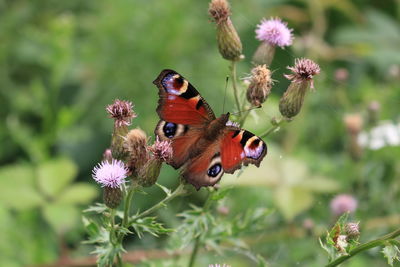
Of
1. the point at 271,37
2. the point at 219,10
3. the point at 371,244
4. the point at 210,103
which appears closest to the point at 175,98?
the point at 219,10

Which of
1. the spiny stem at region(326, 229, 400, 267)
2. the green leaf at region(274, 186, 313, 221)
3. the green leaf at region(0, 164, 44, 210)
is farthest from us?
the green leaf at region(0, 164, 44, 210)

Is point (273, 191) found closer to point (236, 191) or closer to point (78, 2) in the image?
point (236, 191)

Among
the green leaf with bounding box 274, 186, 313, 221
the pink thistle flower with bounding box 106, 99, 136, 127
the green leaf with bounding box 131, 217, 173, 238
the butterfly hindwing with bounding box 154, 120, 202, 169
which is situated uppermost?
the green leaf with bounding box 274, 186, 313, 221

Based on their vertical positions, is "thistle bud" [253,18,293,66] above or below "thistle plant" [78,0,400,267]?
above

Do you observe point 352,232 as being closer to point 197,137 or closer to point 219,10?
point 197,137

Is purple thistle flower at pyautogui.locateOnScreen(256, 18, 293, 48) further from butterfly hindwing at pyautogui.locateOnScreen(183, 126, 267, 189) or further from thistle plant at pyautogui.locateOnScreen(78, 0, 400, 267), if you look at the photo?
butterfly hindwing at pyautogui.locateOnScreen(183, 126, 267, 189)

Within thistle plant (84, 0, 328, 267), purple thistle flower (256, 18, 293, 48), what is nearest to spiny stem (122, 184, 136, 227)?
thistle plant (84, 0, 328, 267)

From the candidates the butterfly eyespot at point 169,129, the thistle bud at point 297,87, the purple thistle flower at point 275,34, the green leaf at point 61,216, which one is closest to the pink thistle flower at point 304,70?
the thistle bud at point 297,87
